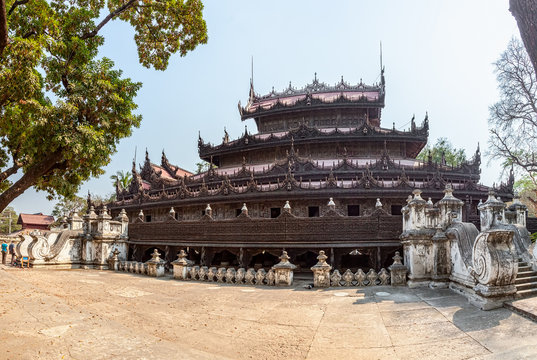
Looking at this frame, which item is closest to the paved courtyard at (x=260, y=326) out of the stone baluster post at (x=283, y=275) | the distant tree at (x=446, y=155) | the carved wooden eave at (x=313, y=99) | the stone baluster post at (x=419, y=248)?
the stone baluster post at (x=419, y=248)

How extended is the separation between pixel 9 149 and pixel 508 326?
43.1 feet

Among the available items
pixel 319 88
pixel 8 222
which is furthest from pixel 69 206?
pixel 319 88

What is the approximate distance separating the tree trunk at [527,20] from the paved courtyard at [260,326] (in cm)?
431

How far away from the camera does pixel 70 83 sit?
7.59 meters

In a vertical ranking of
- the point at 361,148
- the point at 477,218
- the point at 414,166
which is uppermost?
the point at 361,148

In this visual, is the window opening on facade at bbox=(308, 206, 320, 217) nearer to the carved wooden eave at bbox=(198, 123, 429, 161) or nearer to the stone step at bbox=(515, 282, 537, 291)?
the carved wooden eave at bbox=(198, 123, 429, 161)

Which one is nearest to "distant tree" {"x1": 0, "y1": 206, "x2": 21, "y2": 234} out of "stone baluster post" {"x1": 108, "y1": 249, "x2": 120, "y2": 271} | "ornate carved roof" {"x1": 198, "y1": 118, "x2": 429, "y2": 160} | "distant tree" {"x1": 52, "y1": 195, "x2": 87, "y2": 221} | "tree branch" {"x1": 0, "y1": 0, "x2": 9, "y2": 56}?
"distant tree" {"x1": 52, "y1": 195, "x2": 87, "y2": 221}

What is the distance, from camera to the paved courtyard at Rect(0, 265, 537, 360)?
4973 millimetres

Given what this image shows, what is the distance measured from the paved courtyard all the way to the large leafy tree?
321 cm

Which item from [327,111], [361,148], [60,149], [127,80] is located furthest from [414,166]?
[60,149]

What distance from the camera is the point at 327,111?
2769 centimetres

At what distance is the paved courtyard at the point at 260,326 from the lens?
196 inches

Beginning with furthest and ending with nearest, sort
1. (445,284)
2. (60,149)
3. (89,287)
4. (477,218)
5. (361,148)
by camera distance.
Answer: (361,148), (477,218), (89,287), (445,284), (60,149)

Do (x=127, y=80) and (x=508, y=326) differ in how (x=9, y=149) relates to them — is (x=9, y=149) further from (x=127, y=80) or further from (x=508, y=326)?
(x=508, y=326)
